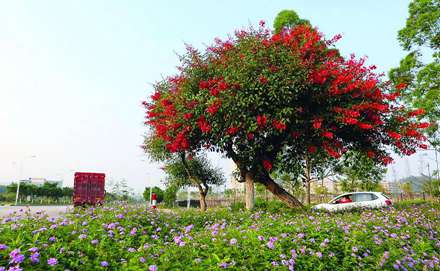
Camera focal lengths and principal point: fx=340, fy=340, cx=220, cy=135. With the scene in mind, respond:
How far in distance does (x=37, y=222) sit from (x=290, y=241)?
3862 millimetres

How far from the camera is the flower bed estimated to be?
3.76 m

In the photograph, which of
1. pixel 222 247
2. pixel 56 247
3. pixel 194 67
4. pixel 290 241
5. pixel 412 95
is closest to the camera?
pixel 56 247

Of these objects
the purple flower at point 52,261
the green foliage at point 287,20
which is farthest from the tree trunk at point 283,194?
the purple flower at point 52,261

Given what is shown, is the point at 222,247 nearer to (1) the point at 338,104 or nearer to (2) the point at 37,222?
(2) the point at 37,222

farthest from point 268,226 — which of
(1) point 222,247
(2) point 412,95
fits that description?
(2) point 412,95

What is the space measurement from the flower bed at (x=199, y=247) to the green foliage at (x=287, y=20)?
1185 cm

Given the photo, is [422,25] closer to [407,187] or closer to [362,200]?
[362,200]

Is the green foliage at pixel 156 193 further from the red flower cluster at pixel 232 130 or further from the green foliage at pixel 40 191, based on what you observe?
the red flower cluster at pixel 232 130

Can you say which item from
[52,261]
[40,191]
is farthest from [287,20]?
[40,191]

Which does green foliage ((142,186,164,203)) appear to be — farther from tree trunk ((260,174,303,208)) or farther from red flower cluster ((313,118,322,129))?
red flower cluster ((313,118,322,129))

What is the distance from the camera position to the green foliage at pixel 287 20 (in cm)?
1608

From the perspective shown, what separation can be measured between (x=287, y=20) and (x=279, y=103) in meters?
8.85

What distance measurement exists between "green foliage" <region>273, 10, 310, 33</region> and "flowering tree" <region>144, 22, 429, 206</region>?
558 centimetres

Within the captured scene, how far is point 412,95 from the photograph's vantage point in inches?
761
